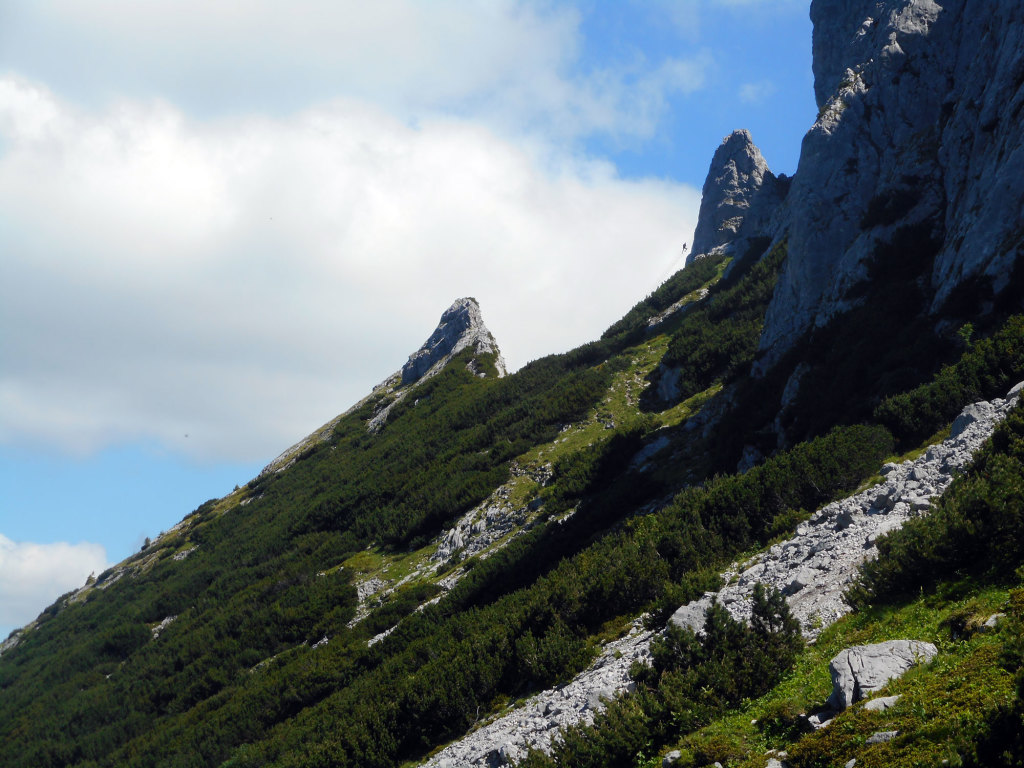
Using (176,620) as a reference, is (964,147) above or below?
above

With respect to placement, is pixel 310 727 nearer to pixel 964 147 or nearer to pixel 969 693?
pixel 969 693

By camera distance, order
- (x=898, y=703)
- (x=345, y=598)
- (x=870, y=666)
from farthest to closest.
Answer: (x=345, y=598)
(x=870, y=666)
(x=898, y=703)

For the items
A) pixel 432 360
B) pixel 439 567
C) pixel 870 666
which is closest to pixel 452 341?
pixel 432 360

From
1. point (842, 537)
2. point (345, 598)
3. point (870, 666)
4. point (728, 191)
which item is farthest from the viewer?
point (728, 191)

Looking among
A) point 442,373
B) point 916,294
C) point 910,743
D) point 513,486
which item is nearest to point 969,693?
point 910,743

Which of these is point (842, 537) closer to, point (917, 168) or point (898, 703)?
point (898, 703)

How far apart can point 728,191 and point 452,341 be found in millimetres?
51005

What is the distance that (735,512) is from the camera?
78.5 ft

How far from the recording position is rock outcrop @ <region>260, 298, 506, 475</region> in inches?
3664

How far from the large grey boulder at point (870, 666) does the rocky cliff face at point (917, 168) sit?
18.6 meters

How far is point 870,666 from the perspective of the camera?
34.8 ft

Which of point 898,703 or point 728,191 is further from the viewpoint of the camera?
point 728,191

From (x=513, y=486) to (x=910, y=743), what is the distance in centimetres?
4103

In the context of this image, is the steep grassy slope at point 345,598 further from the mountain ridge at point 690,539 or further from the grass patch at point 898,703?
the grass patch at point 898,703
